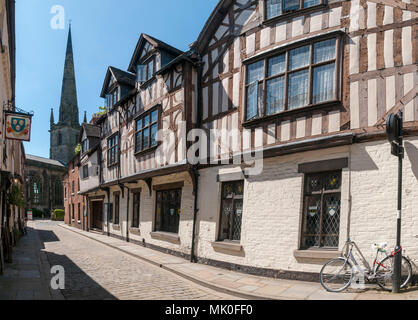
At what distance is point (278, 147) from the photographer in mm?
7656

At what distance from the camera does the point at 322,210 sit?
23.4 feet

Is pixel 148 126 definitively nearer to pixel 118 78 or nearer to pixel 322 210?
pixel 118 78

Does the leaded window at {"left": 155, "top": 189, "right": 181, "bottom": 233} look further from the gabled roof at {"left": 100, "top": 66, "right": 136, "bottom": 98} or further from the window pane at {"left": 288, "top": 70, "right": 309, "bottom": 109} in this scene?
the gabled roof at {"left": 100, "top": 66, "right": 136, "bottom": 98}

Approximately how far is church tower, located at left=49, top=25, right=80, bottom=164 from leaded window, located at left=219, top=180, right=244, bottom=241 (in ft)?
216

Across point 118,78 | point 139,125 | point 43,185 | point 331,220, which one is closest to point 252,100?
point 331,220

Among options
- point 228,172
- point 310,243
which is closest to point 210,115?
point 228,172

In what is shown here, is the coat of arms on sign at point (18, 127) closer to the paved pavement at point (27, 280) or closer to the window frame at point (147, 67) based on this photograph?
the paved pavement at point (27, 280)

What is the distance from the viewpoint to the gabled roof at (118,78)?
55.3ft

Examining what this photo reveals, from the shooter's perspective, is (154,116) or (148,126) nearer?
(154,116)

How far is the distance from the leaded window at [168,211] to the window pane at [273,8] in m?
6.79

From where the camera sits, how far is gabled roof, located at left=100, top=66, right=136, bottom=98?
55.3ft

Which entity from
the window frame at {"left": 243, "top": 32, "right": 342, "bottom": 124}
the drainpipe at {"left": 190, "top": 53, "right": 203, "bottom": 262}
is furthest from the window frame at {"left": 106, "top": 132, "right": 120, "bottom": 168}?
the window frame at {"left": 243, "top": 32, "right": 342, "bottom": 124}

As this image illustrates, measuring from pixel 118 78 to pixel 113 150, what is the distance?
4.08 meters

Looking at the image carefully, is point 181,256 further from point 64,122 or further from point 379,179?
point 64,122
